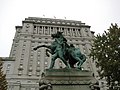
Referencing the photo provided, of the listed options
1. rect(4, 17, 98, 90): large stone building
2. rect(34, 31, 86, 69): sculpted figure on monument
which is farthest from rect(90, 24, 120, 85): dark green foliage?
rect(4, 17, 98, 90): large stone building

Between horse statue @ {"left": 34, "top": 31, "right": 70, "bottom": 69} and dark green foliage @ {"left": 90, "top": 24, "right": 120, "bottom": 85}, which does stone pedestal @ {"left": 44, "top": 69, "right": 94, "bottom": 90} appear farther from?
dark green foliage @ {"left": 90, "top": 24, "right": 120, "bottom": 85}

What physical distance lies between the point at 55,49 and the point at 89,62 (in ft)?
194

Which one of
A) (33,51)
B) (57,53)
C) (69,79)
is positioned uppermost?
(33,51)

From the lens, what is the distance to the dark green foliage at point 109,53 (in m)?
19.4

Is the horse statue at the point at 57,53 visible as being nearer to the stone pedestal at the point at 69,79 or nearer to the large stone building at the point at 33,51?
the stone pedestal at the point at 69,79

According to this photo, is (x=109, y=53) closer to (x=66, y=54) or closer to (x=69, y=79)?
(x=66, y=54)

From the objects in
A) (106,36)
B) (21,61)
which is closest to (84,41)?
(21,61)

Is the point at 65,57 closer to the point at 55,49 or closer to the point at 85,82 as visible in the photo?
the point at 55,49

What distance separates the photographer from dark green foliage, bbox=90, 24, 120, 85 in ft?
63.6

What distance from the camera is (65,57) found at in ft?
40.8

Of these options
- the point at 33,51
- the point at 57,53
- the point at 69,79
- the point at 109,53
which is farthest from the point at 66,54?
the point at 33,51

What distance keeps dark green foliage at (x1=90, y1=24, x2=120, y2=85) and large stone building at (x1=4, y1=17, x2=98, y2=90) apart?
37.3 metres

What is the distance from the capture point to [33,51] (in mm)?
70875

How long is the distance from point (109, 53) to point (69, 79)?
10.1 m
